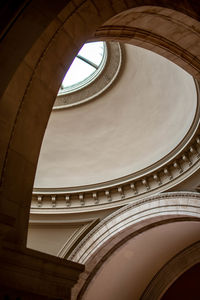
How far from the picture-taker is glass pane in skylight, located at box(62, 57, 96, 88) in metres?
9.77

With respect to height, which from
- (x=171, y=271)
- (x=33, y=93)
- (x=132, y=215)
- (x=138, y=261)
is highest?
(x=132, y=215)

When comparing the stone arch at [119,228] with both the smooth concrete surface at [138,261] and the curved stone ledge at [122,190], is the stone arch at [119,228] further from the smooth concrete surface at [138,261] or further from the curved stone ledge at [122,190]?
the curved stone ledge at [122,190]

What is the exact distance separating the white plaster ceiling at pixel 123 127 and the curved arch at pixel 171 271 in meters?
2.93

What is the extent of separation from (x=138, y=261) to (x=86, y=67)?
5.73 meters

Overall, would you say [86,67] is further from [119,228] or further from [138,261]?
[138,261]

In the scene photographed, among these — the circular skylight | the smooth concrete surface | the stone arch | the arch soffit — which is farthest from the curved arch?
the arch soffit

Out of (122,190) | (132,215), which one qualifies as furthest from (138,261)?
(122,190)

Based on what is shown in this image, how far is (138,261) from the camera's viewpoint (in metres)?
9.50

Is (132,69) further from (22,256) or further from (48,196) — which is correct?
(22,256)

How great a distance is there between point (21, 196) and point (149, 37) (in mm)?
2966

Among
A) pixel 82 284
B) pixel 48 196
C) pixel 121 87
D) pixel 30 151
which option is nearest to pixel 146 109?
pixel 121 87

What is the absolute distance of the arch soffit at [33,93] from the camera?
6.68 feet

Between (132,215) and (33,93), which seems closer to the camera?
(33,93)

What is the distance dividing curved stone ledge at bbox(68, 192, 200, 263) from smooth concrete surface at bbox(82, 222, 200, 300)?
64 cm
